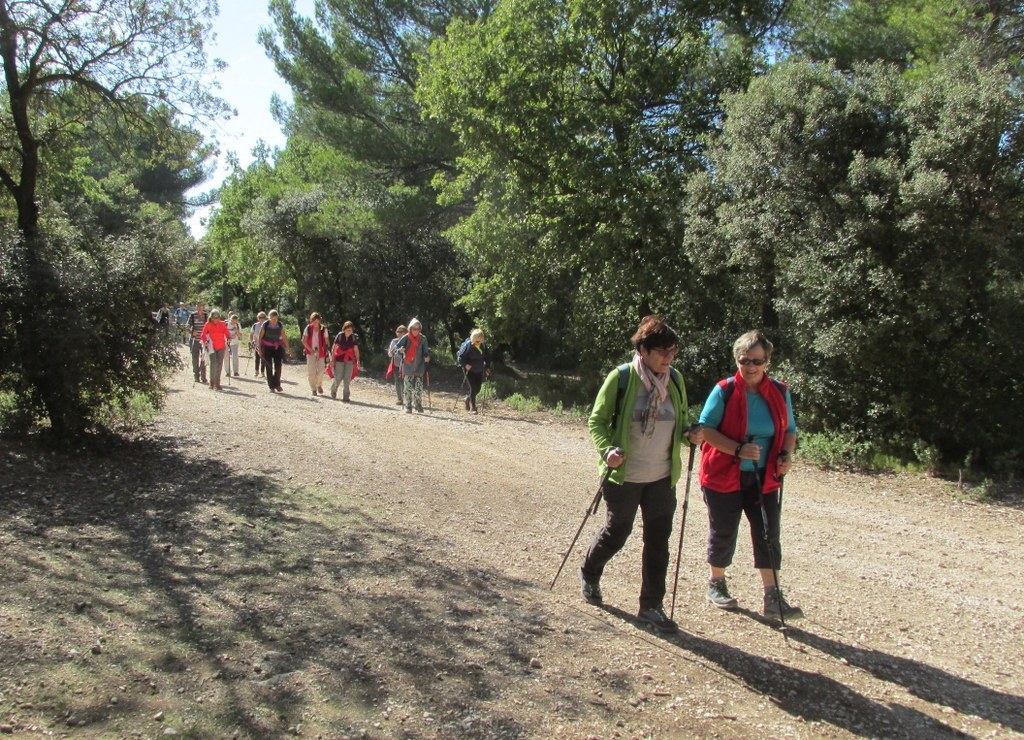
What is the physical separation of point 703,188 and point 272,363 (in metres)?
9.29

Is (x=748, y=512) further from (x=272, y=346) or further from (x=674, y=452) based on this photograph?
(x=272, y=346)

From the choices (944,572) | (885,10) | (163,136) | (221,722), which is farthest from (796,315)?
(221,722)

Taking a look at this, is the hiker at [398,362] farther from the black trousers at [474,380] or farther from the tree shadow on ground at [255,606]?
the tree shadow on ground at [255,606]

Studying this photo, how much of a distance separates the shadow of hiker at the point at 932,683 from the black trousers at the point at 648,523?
38.7 inches

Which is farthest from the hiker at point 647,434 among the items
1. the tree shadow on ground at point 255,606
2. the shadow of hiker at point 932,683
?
the shadow of hiker at point 932,683

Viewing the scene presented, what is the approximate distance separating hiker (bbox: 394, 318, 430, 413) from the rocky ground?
18.9ft

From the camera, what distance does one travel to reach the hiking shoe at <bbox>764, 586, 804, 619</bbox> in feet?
16.9

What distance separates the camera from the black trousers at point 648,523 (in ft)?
16.0

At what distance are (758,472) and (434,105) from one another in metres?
14.5

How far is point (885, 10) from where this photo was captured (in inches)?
626

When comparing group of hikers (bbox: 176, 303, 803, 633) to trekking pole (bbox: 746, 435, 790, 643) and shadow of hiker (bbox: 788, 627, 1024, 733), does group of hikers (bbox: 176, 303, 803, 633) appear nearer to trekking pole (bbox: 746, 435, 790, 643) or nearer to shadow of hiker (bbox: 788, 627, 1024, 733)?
trekking pole (bbox: 746, 435, 790, 643)

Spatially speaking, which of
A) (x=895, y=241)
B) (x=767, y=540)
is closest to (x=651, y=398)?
(x=767, y=540)

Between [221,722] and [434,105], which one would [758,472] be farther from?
[434,105]

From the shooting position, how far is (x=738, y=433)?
16.4 feet
